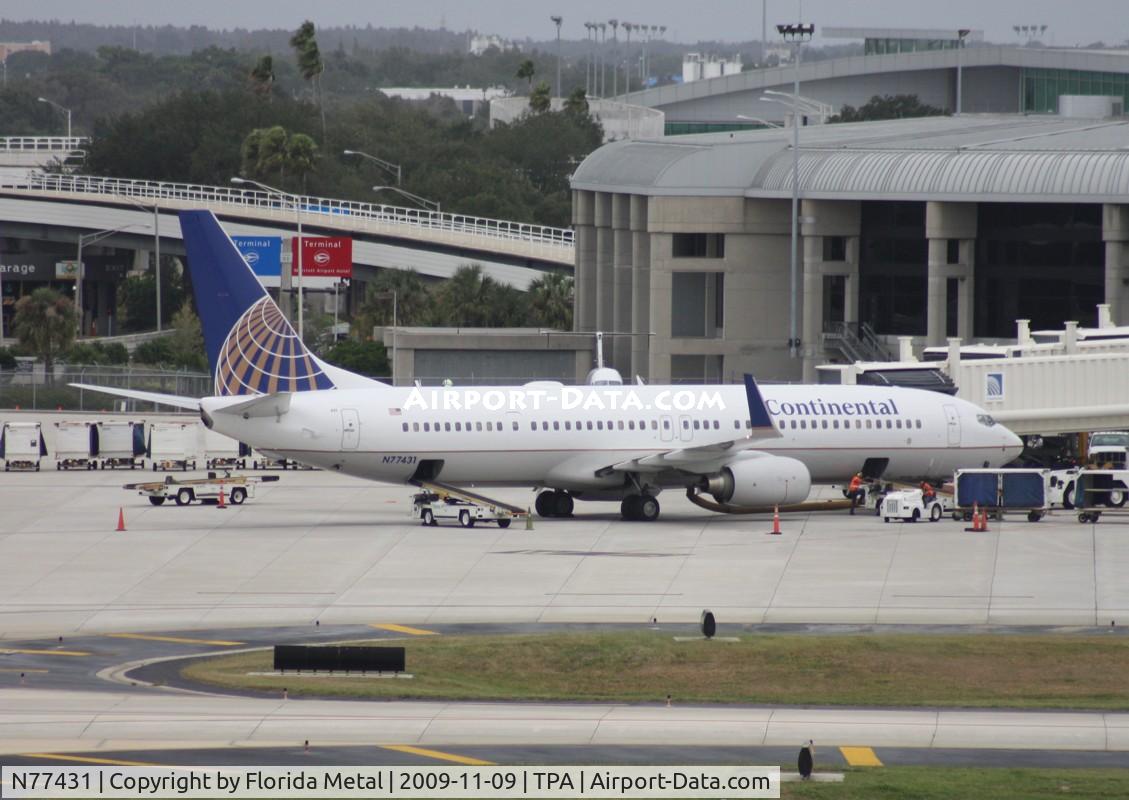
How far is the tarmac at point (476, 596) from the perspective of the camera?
30516mm

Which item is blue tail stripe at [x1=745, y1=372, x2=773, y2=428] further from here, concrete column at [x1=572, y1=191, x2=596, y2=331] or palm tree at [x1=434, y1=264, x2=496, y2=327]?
palm tree at [x1=434, y1=264, x2=496, y2=327]

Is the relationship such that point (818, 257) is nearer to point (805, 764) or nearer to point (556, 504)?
point (556, 504)

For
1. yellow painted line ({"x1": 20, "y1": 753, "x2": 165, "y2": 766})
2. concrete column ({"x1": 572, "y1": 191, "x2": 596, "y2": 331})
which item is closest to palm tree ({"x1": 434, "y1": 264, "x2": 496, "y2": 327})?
concrete column ({"x1": 572, "y1": 191, "x2": 596, "y2": 331})

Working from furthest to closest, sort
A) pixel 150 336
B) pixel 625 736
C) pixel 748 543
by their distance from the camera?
pixel 150 336, pixel 748 543, pixel 625 736

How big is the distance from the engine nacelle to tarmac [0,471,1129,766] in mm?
965

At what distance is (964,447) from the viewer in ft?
199

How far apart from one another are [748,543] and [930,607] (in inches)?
406

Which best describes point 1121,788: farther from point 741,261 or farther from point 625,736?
point 741,261

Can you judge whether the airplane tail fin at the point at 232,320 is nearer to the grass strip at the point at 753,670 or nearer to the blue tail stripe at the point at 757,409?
the blue tail stripe at the point at 757,409

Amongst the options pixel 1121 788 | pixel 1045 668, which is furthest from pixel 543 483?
pixel 1121 788

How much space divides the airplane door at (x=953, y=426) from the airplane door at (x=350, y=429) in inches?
726

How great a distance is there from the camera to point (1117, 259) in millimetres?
82062

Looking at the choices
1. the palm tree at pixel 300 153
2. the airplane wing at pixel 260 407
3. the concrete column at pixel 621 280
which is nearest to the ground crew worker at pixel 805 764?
the airplane wing at pixel 260 407

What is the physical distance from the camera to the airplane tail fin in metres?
54.9
